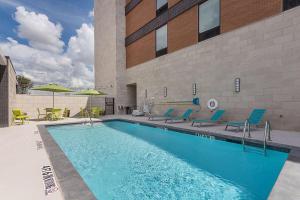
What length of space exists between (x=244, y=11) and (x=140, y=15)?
31.7ft

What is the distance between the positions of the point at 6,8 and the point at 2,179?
1492 centimetres

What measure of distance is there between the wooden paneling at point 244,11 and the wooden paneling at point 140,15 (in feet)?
22.0

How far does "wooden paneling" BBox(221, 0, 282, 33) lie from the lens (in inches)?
280

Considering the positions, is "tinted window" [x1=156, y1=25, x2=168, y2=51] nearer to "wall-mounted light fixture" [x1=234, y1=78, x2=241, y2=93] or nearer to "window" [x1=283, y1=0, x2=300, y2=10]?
"wall-mounted light fixture" [x1=234, y1=78, x2=241, y2=93]

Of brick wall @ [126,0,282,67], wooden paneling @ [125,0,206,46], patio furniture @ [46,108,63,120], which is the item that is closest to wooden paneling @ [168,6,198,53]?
brick wall @ [126,0,282,67]

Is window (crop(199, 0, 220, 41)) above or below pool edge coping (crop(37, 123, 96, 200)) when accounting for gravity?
above

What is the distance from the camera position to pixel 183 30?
11273mm

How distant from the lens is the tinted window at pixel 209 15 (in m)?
9.34

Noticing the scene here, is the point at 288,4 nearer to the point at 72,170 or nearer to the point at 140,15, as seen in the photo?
the point at 72,170

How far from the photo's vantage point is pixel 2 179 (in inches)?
108

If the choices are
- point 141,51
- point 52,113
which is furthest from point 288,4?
point 52,113

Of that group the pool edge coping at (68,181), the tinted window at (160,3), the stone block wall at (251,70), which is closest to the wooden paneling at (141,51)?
the tinted window at (160,3)

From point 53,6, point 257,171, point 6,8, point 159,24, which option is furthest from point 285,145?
point 6,8

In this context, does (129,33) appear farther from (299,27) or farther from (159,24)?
(299,27)
